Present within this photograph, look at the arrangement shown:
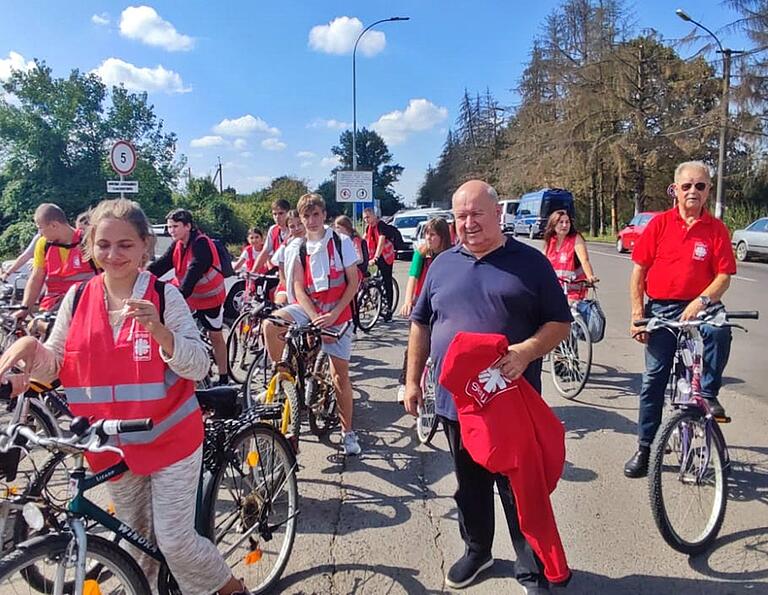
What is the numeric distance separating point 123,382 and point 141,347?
143mm

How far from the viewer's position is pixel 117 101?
28.7m

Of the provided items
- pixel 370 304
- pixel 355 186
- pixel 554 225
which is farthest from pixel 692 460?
pixel 355 186

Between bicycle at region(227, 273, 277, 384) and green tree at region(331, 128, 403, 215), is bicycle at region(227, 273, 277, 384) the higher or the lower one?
the lower one

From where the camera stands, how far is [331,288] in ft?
14.5

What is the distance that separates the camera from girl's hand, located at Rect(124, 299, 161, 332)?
→ 1.90 m

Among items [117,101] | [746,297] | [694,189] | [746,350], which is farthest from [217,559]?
[117,101]

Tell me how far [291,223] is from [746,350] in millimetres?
5939

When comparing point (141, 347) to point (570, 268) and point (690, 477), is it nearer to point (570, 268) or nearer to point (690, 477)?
point (690, 477)

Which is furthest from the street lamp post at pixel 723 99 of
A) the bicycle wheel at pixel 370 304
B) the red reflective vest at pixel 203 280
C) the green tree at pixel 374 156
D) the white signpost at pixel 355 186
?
the green tree at pixel 374 156

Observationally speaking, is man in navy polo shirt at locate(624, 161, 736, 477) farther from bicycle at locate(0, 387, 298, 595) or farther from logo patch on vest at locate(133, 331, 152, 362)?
logo patch on vest at locate(133, 331, 152, 362)

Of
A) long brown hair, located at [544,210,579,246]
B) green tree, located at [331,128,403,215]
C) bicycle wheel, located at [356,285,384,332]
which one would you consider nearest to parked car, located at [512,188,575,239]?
bicycle wheel, located at [356,285,384,332]

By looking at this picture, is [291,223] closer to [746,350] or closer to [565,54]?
[746,350]

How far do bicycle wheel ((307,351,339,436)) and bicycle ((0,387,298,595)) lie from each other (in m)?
1.60

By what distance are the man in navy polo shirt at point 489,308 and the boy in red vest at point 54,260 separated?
377 centimetres
